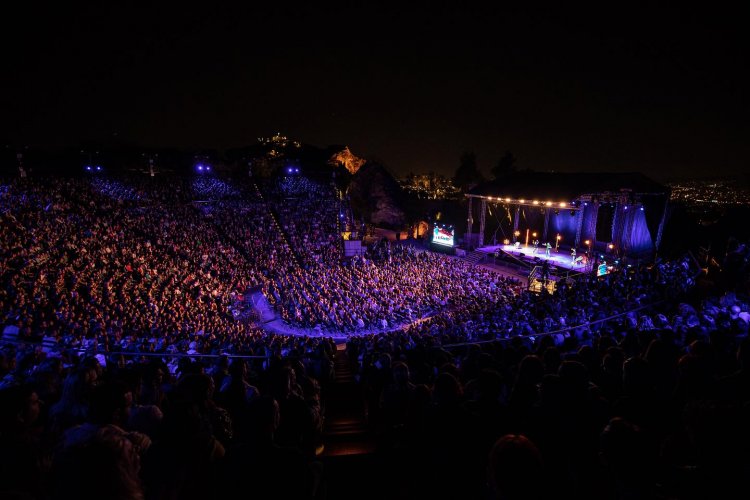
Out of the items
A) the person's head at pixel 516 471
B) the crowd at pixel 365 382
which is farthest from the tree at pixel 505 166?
the person's head at pixel 516 471

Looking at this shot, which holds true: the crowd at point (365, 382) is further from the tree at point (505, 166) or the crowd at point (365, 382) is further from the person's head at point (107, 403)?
the tree at point (505, 166)

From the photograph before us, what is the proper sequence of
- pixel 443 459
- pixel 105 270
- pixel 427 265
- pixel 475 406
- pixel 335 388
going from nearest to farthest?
pixel 443 459, pixel 475 406, pixel 335 388, pixel 105 270, pixel 427 265

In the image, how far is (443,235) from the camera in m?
31.7

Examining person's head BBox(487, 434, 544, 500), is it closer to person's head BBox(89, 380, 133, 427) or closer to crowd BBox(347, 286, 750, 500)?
crowd BBox(347, 286, 750, 500)

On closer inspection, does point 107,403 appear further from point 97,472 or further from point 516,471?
point 516,471

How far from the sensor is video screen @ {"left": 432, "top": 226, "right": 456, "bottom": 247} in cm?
3130

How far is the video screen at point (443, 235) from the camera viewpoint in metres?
31.3

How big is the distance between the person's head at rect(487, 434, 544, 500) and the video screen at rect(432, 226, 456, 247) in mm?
30037

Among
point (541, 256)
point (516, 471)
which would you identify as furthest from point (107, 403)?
point (541, 256)

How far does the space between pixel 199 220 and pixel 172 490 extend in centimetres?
2827

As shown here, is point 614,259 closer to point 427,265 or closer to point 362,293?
point 427,265

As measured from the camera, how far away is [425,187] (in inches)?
2244

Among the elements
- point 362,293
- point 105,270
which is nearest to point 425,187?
point 362,293

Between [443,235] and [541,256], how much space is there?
26.7ft
